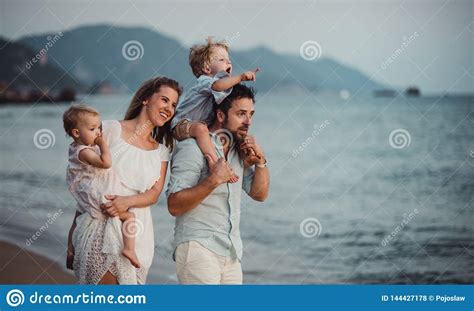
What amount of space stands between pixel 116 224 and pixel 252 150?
0.70m

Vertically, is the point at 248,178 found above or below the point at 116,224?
above

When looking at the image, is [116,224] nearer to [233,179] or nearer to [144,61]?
[233,179]

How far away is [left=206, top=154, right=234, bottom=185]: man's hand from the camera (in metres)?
4.09

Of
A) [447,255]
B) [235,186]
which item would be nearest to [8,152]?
[235,186]

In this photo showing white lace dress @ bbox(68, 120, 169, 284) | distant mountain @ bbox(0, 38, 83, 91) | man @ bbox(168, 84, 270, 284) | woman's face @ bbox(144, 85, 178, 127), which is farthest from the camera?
distant mountain @ bbox(0, 38, 83, 91)

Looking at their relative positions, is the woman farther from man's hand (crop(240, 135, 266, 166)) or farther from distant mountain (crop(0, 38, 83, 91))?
distant mountain (crop(0, 38, 83, 91))

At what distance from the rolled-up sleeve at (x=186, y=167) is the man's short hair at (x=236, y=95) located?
0.22 metres

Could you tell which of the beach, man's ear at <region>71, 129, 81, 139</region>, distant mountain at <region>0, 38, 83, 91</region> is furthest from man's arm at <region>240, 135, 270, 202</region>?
distant mountain at <region>0, 38, 83, 91</region>

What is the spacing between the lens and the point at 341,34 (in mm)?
5434

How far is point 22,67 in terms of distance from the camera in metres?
5.28

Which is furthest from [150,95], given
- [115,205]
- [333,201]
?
[333,201]

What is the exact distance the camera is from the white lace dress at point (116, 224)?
4293mm

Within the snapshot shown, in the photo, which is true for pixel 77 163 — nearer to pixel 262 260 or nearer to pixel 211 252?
pixel 211 252

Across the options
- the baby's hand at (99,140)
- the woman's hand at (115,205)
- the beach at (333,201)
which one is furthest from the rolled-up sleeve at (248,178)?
the beach at (333,201)
